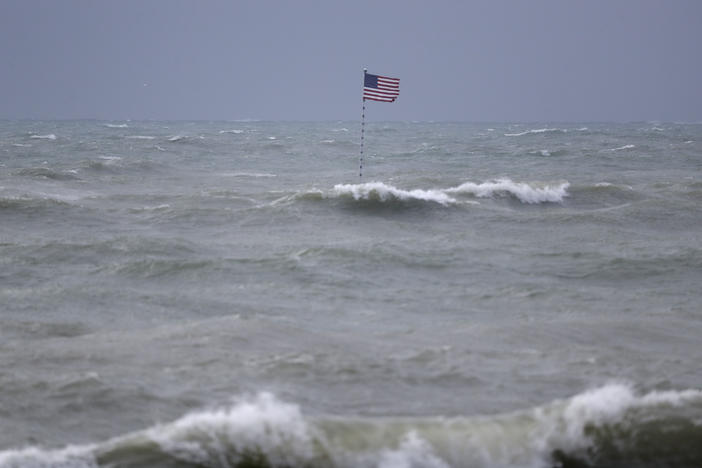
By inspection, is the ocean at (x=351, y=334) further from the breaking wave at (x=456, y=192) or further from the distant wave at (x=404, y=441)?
the breaking wave at (x=456, y=192)

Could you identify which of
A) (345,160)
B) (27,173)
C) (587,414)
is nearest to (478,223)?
(587,414)

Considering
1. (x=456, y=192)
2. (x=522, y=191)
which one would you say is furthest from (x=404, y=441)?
(x=456, y=192)

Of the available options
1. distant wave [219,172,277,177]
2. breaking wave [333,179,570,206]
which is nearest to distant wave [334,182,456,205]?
breaking wave [333,179,570,206]

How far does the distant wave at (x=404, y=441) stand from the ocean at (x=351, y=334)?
0.06 feet

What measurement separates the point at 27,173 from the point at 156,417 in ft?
87.6

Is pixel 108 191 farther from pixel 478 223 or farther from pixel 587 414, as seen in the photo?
pixel 587 414

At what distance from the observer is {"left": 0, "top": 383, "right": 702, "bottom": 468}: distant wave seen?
6062 millimetres

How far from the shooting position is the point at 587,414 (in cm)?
671

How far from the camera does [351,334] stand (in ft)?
31.1

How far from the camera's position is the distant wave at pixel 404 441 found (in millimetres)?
6062

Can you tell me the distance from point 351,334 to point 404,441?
328 cm

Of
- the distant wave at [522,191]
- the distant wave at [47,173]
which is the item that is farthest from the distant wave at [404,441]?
the distant wave at [47,173]

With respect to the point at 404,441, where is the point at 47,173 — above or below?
above

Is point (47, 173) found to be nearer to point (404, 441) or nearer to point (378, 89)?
point (378, 89)
